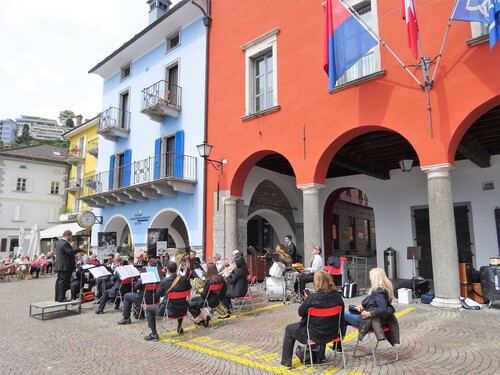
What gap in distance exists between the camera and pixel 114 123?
19250 millimetres

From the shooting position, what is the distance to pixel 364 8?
1044 cm

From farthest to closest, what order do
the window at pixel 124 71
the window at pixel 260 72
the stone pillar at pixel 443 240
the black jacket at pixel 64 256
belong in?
the window at pixel 124 71
the window at pixel 260 72
the black jacket at pixel 64 256
the stone pillar at pixel 443 240

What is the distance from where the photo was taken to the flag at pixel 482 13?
7098 mm

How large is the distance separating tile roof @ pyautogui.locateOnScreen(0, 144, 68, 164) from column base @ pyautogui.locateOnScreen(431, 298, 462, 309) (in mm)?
36193

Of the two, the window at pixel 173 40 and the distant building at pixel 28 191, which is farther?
the distant building at pixel 28 191

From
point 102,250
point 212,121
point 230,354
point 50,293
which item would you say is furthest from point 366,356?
point 102,250

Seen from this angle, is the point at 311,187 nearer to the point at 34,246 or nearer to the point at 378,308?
the point at 378,308

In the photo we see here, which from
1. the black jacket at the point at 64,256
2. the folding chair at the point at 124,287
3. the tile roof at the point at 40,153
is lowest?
the folding chair at the point at 124,287

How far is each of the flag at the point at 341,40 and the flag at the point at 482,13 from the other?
70.6 inches

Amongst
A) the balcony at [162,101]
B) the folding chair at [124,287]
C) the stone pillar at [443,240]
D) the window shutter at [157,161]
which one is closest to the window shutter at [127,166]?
the window shutter at [157,161]

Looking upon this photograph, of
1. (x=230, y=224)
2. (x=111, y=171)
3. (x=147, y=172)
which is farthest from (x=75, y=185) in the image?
(x=230, y=224)

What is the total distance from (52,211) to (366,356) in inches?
1457

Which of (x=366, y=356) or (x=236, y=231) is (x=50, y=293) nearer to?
(x=236, y=231)

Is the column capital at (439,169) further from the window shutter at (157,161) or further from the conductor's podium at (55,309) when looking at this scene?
the window shutter at (157,161)
